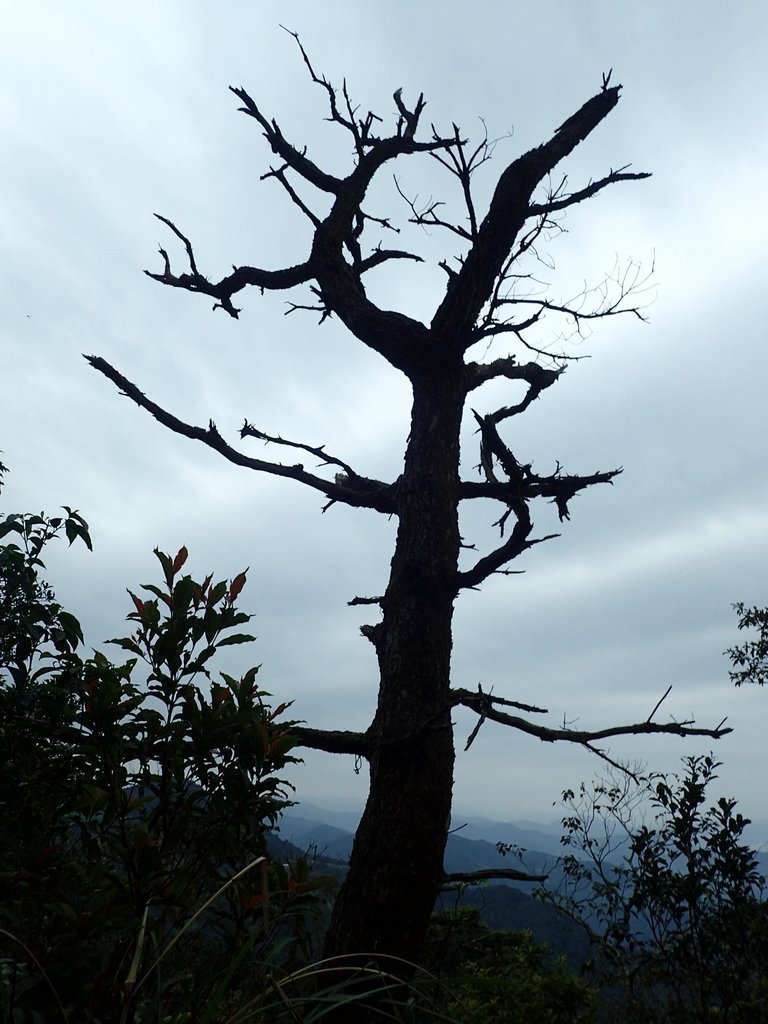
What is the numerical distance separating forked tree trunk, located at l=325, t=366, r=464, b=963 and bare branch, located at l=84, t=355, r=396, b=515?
0.52 metres

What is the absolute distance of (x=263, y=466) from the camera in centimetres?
543

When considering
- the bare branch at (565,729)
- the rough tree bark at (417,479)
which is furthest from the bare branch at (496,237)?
the bare branch at (565,729)

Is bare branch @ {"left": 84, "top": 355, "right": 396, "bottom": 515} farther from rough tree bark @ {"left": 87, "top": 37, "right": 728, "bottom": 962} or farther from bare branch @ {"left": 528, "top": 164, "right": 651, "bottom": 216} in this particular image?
bare branch @ {"left": 528, "top": 164, "right": 651, "bottom": 216}

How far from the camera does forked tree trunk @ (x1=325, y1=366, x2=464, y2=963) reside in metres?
3.67

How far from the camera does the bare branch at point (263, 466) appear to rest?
5.21 m

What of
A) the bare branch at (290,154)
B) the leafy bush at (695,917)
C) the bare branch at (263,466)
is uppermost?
the bare branch at (290,154)

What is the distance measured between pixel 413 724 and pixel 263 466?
7.75 ft

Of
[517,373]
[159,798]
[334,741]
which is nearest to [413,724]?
[334,741]

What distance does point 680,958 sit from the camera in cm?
556

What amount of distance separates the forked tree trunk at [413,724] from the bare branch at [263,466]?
0.52 meters

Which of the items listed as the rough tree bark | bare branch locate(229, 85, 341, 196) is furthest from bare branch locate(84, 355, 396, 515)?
bare branch locate(229, 85, 341, 196)

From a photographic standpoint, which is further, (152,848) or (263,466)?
(263,466)

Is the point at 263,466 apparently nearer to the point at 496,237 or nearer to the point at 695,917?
the point at 496,237

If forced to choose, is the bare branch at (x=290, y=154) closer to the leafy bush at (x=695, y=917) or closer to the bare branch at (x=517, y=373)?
the bare branch at (x=517, y=373)
